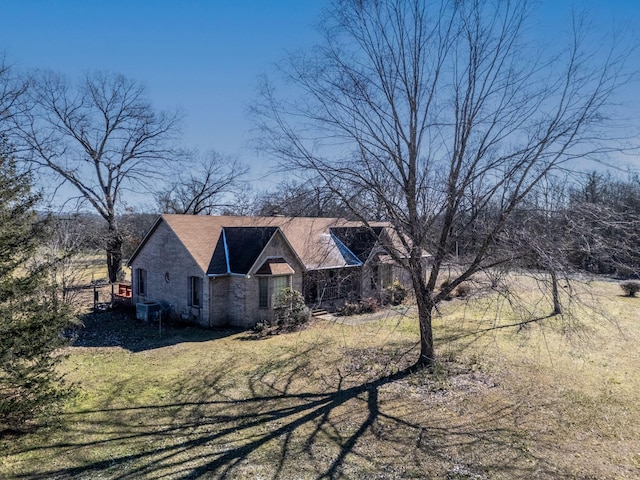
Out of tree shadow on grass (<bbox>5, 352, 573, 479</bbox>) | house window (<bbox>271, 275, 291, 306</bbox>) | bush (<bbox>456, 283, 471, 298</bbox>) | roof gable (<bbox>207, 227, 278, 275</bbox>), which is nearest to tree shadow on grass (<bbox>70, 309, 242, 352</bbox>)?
house window (<bbox>271, 275, 291, 306</bbox>)

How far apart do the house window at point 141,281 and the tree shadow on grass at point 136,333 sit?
1787mm

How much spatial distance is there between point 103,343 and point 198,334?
3.73 metres

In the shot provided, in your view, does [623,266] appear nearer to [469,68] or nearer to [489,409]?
A: [489,409]

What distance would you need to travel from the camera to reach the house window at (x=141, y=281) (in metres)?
22.4

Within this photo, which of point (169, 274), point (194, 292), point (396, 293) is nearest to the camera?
point (194, 292)

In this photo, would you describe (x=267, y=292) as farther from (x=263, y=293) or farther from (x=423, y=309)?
(x=423, y=309)

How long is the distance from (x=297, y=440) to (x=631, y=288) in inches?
1140

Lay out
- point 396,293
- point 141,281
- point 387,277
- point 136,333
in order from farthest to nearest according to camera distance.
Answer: point 387,277, point 396,293, point 141,281, point 136,333

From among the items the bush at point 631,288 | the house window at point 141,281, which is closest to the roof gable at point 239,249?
the house window at point 141,281

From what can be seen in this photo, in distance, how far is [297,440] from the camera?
8547 mm

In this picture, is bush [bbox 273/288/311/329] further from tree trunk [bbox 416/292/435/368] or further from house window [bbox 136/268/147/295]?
house window [bbox 136/268/147/295]

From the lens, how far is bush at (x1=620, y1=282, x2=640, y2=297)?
27.5 m

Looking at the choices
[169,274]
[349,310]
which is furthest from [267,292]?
[169,274]

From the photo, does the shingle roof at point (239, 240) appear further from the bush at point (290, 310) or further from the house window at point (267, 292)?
the bush at point (290, 310)
